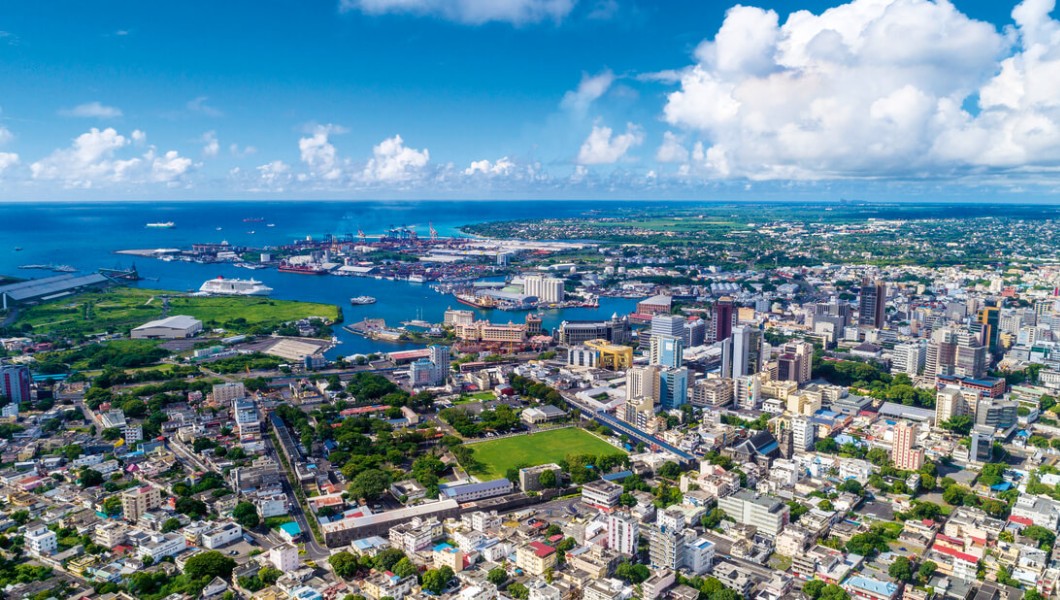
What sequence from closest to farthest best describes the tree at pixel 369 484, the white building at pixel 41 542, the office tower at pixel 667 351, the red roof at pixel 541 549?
the red roof at pixel 541 549 < the white building at pixel 41 542 < the tree at pixel 369 484 < the office tower at pixel 667 351

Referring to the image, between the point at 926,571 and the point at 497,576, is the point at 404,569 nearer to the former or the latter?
the point at 497,576

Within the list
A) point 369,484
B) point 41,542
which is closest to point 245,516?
point 369,484

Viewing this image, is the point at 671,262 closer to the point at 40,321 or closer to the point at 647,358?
the point at 647,358

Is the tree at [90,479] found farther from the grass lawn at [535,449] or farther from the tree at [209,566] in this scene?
the grass lawn at [535,449]

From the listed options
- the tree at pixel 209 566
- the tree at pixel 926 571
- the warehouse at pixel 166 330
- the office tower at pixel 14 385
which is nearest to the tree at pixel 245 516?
the tree at pixel 209 566

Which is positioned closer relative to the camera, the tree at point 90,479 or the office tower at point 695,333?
the tree at point 90,479
